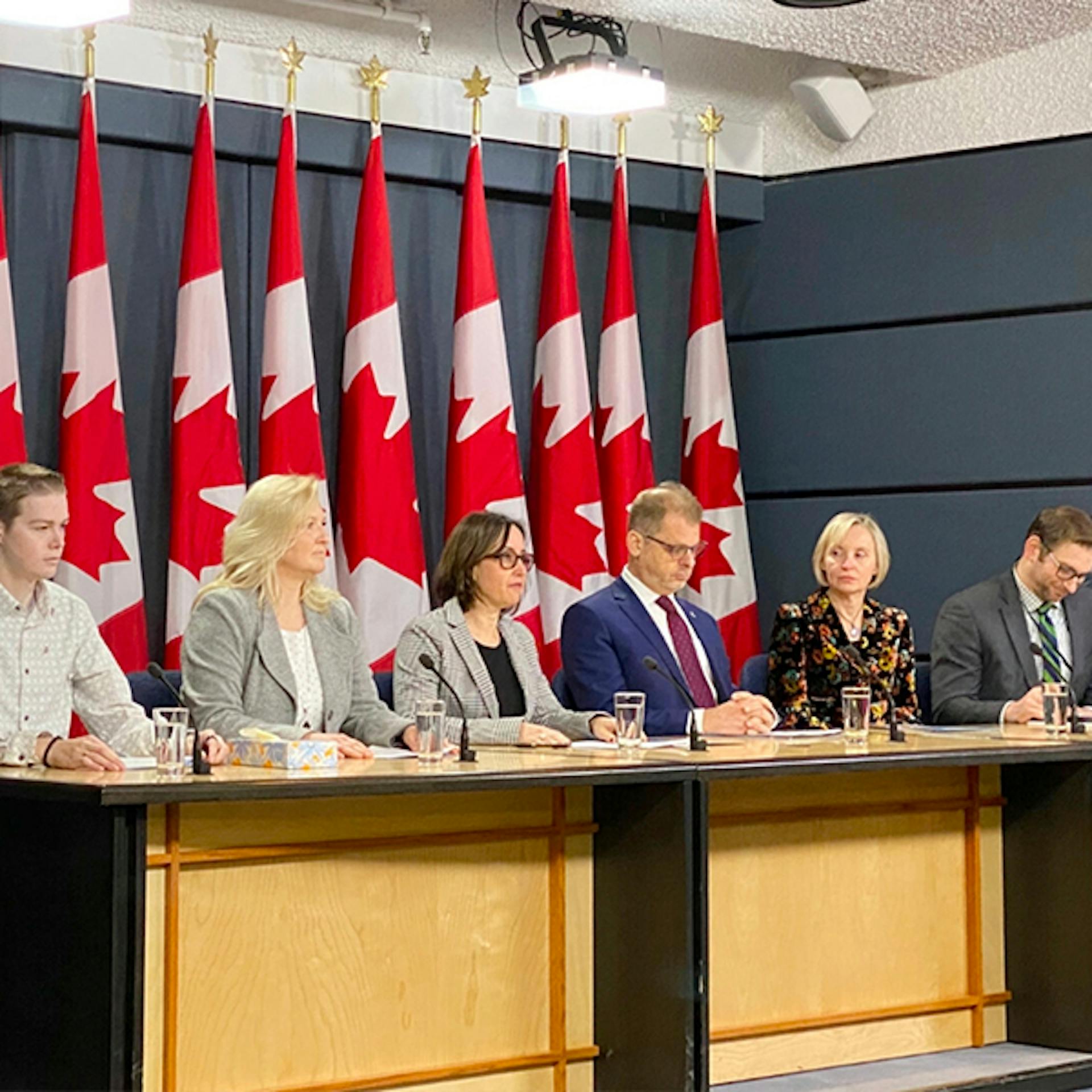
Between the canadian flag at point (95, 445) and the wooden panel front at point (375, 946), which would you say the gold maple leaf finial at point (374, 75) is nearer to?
the canadian flag at point (95, 445)

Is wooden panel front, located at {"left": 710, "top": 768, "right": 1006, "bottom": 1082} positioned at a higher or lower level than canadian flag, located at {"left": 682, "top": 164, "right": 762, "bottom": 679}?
lower

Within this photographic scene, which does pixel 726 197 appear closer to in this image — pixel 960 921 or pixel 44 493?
pixel 960 921

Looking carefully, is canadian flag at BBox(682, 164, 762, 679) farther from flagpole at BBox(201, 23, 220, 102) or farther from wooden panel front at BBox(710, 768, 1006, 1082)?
wooden panel front at BBox(710, 768, 1006, 1082)

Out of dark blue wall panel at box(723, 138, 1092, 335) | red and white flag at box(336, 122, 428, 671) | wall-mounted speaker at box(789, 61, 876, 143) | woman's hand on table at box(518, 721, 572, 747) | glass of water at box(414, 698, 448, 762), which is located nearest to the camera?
glass of water at box(414, 698, 448, 762)

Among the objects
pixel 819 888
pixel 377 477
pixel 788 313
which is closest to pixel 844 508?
pixel 788 313

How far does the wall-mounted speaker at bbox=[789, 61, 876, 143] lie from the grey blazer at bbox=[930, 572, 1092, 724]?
6.85 feet

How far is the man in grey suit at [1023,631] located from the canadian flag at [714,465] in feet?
4.76

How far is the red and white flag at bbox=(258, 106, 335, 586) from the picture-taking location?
593cm

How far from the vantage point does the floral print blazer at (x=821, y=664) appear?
17.3 feet

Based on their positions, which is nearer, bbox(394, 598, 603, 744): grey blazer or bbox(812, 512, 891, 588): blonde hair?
bbox(394, 598, 603, 744): grey blazer

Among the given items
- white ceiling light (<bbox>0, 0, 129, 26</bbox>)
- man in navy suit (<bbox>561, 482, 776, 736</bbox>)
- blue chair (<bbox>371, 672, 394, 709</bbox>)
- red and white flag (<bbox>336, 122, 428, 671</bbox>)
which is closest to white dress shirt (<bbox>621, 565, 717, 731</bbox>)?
man in navy suit (<bbox>561, 482, 776, 736</bbox>)

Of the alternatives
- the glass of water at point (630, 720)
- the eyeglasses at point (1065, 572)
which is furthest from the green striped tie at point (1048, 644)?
the glass of water at point (630, 720)

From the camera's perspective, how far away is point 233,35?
6109 millimetres

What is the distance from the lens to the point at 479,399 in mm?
6352
